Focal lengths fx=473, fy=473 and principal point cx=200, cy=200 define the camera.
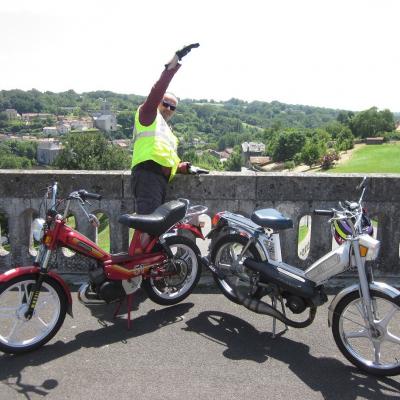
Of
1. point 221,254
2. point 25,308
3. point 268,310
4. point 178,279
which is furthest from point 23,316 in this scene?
point 268,310

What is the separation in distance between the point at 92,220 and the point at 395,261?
134 inches

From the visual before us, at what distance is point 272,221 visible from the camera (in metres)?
4.12

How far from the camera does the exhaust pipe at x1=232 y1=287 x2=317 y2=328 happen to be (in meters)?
3.99

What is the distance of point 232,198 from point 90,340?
88.0 inches

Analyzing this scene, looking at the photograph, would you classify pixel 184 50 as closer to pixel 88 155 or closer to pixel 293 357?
pixel 293 357

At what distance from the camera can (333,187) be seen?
5266mm

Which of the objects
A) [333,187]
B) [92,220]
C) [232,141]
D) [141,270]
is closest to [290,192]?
[333,187]

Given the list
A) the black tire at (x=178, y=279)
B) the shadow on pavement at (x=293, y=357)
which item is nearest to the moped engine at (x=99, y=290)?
the black tire at (x=178, y=279)

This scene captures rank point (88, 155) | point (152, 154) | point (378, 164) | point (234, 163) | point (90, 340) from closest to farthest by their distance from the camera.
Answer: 1. point (90, 340)
2. point (152, 154)
3. point (88, 155)
4. point (378, 164)
5. point (234, 163)

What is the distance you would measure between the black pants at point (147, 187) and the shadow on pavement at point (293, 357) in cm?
118

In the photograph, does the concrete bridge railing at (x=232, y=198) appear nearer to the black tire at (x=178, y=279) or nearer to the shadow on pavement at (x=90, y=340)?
the black tire at (x=178, y=279)

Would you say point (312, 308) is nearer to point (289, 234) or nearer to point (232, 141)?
point (289, 234)

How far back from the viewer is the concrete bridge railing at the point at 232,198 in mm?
5262

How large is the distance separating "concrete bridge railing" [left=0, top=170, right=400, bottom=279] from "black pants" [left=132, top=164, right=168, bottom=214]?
1.97 feet
